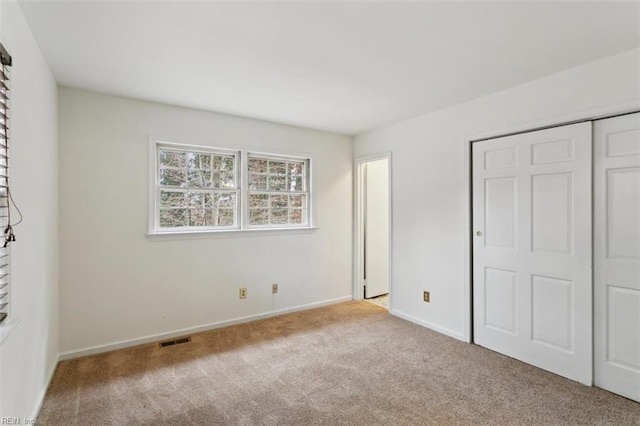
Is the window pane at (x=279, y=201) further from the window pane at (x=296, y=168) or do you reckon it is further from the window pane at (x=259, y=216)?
the window pane at (x=296, y=168)

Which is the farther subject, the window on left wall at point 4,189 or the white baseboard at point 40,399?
the white baseboard at point 40,399

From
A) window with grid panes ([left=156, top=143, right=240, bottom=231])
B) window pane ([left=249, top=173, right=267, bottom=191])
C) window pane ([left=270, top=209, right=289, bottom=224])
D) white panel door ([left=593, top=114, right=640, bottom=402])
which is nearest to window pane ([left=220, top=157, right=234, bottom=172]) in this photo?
window with grid panes ([left=156, top=143, right=240, bottom=231])

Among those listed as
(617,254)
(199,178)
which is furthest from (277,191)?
(617,254)

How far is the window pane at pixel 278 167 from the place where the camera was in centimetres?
398

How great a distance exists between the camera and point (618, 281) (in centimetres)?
225

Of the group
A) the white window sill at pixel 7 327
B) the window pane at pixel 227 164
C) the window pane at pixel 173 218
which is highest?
the window pane at pixel 227 164

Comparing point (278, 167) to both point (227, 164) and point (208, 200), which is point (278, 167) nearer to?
point (227, 164)

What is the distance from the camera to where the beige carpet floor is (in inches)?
79.1

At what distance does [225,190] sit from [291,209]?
920 millimetres

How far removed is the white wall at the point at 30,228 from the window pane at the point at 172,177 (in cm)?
89

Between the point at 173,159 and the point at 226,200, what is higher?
the point at 173,159

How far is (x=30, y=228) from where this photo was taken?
1.93m

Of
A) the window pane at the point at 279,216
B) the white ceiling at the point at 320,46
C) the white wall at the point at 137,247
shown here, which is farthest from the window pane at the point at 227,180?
the white ceiling at the point at 320,46

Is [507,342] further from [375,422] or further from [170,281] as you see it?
[170,281]
